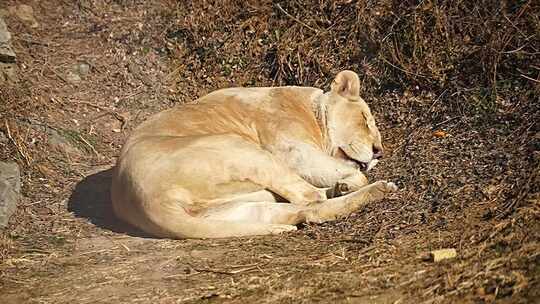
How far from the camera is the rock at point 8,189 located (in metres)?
6.41

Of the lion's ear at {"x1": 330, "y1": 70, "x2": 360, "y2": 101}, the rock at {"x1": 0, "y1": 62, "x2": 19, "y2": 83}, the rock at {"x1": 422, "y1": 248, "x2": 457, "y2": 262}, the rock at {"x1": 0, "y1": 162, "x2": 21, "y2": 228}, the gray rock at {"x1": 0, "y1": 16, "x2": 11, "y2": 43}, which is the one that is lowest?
the rock at {"x1": 0, "y1": 162, "x2": 21, "y2": 228}

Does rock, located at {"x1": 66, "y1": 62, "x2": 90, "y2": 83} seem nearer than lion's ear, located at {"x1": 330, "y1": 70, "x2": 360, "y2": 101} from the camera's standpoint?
No

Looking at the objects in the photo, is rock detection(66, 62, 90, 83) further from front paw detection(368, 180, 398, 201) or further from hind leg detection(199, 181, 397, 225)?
front paw detection(368, 180, 398, 201)

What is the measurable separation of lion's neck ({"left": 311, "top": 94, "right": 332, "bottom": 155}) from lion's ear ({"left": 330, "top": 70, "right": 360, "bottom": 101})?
144mm

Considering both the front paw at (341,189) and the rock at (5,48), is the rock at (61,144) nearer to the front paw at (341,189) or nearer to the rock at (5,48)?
the rock at (5,48)

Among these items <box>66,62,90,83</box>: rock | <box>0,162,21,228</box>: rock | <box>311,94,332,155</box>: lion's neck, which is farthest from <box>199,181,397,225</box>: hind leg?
<box>66,62,90,83</box>: rock

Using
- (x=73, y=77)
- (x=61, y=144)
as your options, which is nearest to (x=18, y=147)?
(x=61, y=144)

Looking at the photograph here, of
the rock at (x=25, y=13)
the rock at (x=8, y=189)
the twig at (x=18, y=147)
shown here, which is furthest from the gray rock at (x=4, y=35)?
the rock at (x=8, y=189)

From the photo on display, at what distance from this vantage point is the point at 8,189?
6.65 m

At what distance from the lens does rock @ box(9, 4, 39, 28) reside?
401 inches

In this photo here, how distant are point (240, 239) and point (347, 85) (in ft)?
7.69

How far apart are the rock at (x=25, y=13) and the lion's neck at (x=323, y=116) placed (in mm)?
4882

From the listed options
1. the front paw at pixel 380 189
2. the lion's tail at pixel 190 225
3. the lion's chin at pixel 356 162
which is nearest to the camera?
the lion's tail at pixel 190 225

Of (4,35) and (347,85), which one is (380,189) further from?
(4,35)
